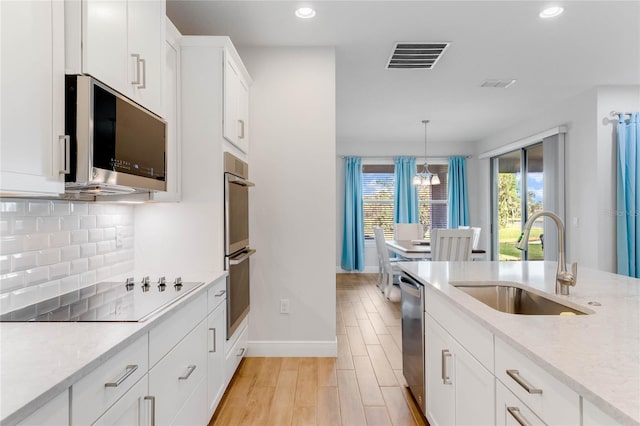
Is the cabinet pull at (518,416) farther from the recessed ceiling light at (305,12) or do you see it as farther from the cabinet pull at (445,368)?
the recessed ceiling light at (305,12)

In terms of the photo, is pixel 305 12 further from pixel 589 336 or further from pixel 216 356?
pixel 589 336

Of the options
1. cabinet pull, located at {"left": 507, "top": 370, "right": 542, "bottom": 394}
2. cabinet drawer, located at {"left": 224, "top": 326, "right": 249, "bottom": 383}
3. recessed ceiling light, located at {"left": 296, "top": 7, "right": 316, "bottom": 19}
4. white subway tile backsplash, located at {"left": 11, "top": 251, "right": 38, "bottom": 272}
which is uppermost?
recessed ceiling light, located at {"left": 296, "top": 7, "right": 316, "bottom": 19}

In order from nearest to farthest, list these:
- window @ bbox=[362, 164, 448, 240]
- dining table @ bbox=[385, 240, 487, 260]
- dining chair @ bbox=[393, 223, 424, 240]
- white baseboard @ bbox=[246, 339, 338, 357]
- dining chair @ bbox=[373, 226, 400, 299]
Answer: white baseboard @ bbox=[246, 339, 338, 357]
dining table @ bbox=[385, 240, 487, 260]
dining chair @ bbox=[373, 226, 400, 299]
dining chair @ bbox=[393, 223, 424, 240]
window @ bbox=[362, 164, 448, 240]

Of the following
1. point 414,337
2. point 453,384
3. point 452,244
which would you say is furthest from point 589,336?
point 452,244

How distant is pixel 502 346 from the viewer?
122 centimetres

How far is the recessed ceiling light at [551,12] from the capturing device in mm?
2596

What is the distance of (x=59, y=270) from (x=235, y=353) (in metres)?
1.31

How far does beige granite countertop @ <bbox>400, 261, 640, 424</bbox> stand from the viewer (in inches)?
31.1

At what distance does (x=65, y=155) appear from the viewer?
127 cm

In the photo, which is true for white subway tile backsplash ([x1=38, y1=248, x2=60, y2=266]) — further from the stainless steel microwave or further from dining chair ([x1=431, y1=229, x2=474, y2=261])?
dining chair ([x1=431, y1=229, x2=474, y2=261])

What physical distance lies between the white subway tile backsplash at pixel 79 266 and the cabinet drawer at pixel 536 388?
6.37 ft

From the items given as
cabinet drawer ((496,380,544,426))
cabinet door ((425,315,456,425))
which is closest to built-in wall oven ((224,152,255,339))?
cabinet door ((425,315,456,425))

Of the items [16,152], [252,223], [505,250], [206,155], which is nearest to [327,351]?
[252,223]

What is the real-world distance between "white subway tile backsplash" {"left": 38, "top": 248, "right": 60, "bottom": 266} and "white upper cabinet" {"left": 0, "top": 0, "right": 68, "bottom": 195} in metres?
0.54
